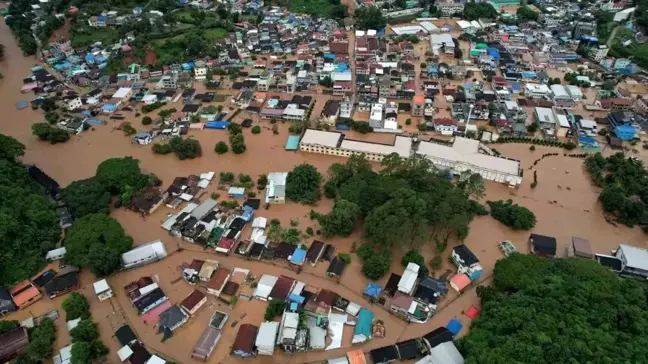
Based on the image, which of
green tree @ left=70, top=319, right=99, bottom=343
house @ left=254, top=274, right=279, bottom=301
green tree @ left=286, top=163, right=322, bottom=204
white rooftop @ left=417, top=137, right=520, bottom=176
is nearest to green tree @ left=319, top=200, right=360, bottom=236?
green tree @ left=286, top=163, right=322, bottom=204

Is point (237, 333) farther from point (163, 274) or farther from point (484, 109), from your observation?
point (484, 109)

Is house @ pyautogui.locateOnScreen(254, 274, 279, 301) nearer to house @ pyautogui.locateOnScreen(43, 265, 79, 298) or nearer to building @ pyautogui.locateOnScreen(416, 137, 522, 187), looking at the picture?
house @ pyautogui.locateOnScreen(43, 265, 79, 298)

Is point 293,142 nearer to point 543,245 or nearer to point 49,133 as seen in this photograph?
point 543,245

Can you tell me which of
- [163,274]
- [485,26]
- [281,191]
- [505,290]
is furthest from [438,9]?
[163,274]

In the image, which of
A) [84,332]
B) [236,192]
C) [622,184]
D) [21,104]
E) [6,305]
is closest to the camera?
[84,332]

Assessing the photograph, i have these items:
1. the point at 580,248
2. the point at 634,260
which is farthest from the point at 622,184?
the point at 580,248

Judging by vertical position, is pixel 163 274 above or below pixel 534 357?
below

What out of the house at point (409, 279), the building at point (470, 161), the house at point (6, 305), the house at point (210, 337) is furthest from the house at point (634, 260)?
the house at point (6, 305)
